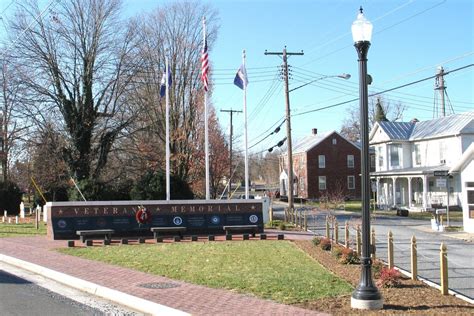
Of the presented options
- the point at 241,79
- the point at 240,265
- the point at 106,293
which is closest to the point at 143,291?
the point at 106,293

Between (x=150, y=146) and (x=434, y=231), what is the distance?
20893mm

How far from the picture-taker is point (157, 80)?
39594mm

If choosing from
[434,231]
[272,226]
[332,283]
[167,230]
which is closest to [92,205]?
[167,230]

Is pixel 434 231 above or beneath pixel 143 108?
beneath

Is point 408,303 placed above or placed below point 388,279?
below

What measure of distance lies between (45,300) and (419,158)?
4208cm

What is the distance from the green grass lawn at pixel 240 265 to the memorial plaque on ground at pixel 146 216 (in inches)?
156

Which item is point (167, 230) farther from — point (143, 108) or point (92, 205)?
point (143, 108)

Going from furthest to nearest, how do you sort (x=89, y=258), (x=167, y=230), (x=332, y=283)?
(x=167, y=230)
(x=89, y=258)
(x=332, y=283)

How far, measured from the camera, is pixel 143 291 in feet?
33.8

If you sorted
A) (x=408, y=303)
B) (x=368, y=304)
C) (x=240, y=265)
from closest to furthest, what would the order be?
(x=368, y=304)
(x=408, y=303)
(x=240, y=265)

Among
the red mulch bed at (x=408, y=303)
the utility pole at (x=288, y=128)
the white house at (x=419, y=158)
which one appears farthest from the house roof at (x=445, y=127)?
the red mulch bed at (x=408, y=303)

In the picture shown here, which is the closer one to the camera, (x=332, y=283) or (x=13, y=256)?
(x=332, y=283)

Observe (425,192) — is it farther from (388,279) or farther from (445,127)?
(388,279)
